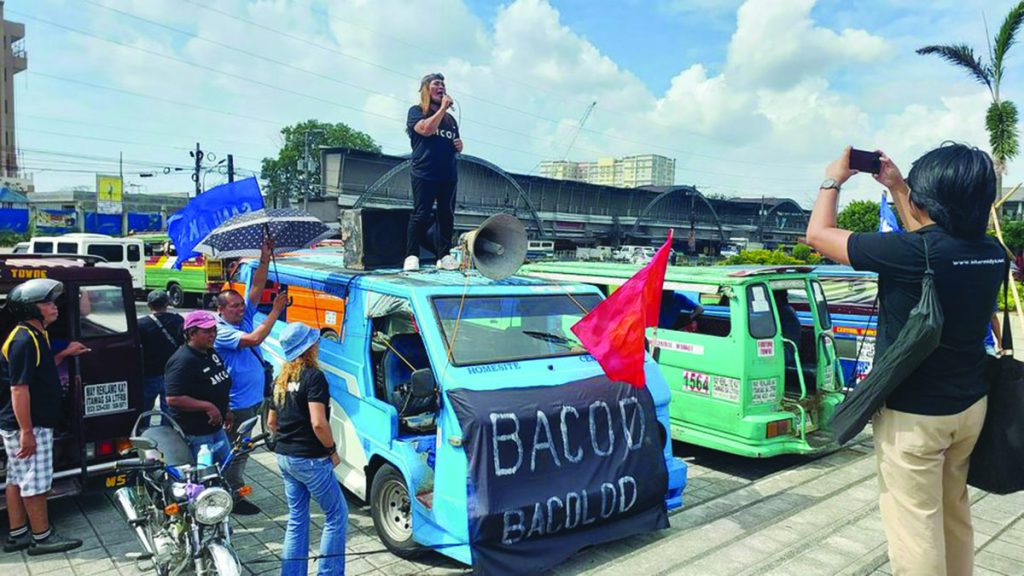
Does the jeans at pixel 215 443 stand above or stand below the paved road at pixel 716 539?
above

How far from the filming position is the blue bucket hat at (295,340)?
3.88 meters

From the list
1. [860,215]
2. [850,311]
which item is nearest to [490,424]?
[850,311]

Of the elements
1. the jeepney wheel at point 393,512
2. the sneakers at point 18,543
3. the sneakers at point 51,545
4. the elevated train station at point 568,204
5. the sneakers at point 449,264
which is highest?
the elevated train station at point 568,204

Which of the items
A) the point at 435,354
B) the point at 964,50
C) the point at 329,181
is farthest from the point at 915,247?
the point at 329,181

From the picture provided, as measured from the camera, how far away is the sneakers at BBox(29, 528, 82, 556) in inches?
179

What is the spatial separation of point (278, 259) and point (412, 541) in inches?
167

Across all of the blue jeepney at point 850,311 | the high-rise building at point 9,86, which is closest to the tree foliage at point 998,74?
the blue jeepney at point 850,311

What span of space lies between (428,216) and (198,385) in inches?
110

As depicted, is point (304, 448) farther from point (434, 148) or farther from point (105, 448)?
point (434, 148)

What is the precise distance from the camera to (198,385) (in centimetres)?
492

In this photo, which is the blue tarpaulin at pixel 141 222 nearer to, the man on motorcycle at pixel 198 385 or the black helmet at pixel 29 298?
the black helmet at pixel 29 298

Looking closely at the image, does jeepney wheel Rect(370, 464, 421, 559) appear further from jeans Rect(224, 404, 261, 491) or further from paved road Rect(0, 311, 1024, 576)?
Result: jeans Rect(224, 404, 261, 491)

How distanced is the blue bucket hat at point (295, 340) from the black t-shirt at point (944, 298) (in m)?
2.96

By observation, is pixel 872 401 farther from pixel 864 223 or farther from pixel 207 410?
pixel 864 223
